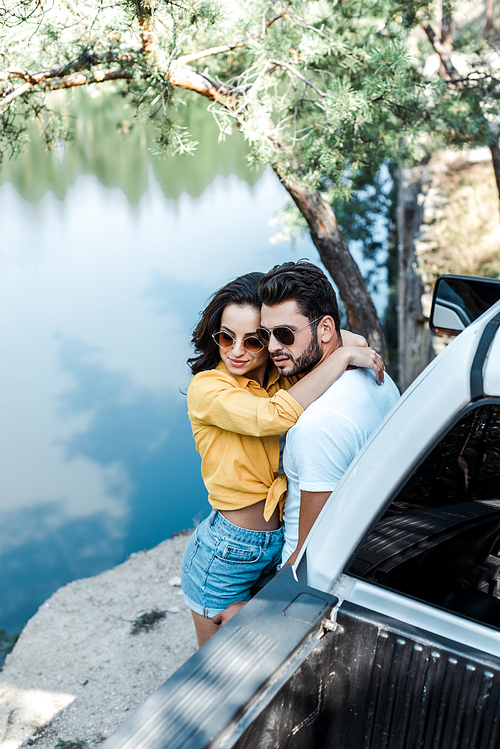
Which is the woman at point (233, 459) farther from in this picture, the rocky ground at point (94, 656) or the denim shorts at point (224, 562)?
the rocky ground at point (94, 656)

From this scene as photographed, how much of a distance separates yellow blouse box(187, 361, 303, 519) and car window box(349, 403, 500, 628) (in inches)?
22.7

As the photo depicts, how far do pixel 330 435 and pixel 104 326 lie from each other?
12404 mm

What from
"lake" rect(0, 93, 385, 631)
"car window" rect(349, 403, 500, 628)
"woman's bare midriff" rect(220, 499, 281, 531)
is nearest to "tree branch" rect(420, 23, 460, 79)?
"lake" rect(0, 93, 385, 631)

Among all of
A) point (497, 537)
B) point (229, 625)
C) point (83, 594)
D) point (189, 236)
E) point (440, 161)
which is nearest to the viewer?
point (229, 625)

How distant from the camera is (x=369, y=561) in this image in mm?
1418

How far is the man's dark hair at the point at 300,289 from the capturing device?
183cm

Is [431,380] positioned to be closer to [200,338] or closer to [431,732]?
[431,732]

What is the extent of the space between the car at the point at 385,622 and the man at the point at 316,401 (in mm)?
219

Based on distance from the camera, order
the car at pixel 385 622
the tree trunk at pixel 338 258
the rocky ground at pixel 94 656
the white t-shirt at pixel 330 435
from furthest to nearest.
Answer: the tree trunk at pixel 338 258 < the rocky ground at pixel 94 656 < the white t-shirt at pixel 330 435 < the car at pixel 385 622

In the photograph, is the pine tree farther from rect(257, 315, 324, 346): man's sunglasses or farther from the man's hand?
the man's hand

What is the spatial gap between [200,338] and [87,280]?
47.0 ft

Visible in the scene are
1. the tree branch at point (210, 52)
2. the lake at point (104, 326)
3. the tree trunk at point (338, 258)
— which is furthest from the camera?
the lake at point (104, 326)

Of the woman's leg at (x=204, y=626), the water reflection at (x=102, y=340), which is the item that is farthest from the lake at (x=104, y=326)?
the woman's leg at (x=204, y=626)

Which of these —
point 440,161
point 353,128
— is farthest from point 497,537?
point 440,161
